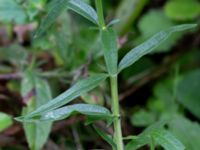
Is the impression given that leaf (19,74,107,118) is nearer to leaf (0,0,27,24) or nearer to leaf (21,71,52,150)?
leaf (21,71,52,150)

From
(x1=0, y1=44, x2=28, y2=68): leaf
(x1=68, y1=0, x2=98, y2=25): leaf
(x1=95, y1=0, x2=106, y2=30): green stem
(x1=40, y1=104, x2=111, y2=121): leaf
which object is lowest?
(x1=40, y1=104, x2=111, y2=121): leaf

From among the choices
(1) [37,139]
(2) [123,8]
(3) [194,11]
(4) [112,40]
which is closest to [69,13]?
(2) [123,8]

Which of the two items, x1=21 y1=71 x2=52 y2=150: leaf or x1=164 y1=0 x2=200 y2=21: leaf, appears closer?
x1=21 y1=71 x2=52 y2=150: leaf

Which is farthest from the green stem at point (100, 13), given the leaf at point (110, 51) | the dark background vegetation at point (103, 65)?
the dark background vegetation at point (103, 65)

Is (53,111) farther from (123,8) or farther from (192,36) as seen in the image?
(192,36)

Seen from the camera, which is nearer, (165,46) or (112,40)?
(112,40)

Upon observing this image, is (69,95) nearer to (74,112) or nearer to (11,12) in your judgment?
(74,112)

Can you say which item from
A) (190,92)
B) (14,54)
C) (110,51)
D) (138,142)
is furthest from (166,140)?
(14,54)

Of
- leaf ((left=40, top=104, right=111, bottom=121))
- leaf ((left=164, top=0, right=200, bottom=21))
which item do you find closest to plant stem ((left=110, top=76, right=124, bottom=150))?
leaf ((left=40, top=104, right=111, bottom=121))
